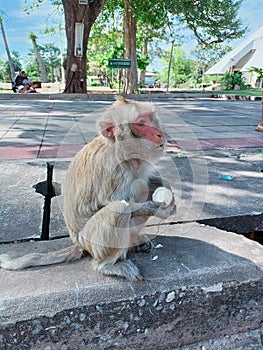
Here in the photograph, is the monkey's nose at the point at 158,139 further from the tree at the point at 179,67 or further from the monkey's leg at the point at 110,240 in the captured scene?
the tree at the point at 179,67

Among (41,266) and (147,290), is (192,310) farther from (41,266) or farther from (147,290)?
(41,266)

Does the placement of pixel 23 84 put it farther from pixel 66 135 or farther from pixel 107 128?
pixel 107 128

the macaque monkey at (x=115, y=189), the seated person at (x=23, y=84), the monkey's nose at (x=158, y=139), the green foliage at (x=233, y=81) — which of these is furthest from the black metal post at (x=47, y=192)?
the green foliage at (x=233, y=81)

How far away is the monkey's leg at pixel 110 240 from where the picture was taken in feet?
4.66

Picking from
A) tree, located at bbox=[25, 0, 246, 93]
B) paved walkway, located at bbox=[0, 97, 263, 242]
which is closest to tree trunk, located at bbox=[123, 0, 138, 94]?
tree, located at bbox=[25, 0, 246, 93]

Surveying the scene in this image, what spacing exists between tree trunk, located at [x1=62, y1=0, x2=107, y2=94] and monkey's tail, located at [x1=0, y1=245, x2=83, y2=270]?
533 inches

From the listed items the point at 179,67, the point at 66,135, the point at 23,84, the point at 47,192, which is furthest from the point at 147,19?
the point at 179,67

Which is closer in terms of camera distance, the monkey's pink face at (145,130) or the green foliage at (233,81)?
the monkey's pink face at (145,130)

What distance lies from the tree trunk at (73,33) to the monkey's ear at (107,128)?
13.5 m

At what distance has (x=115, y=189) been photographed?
1468 millimetres

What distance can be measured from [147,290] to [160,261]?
9.3 inches

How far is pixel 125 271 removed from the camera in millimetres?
1533

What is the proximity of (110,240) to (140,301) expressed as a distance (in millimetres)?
314

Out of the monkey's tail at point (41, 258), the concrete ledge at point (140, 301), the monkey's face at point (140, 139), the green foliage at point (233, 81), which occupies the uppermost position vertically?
the green foliage at point (233, 81)
